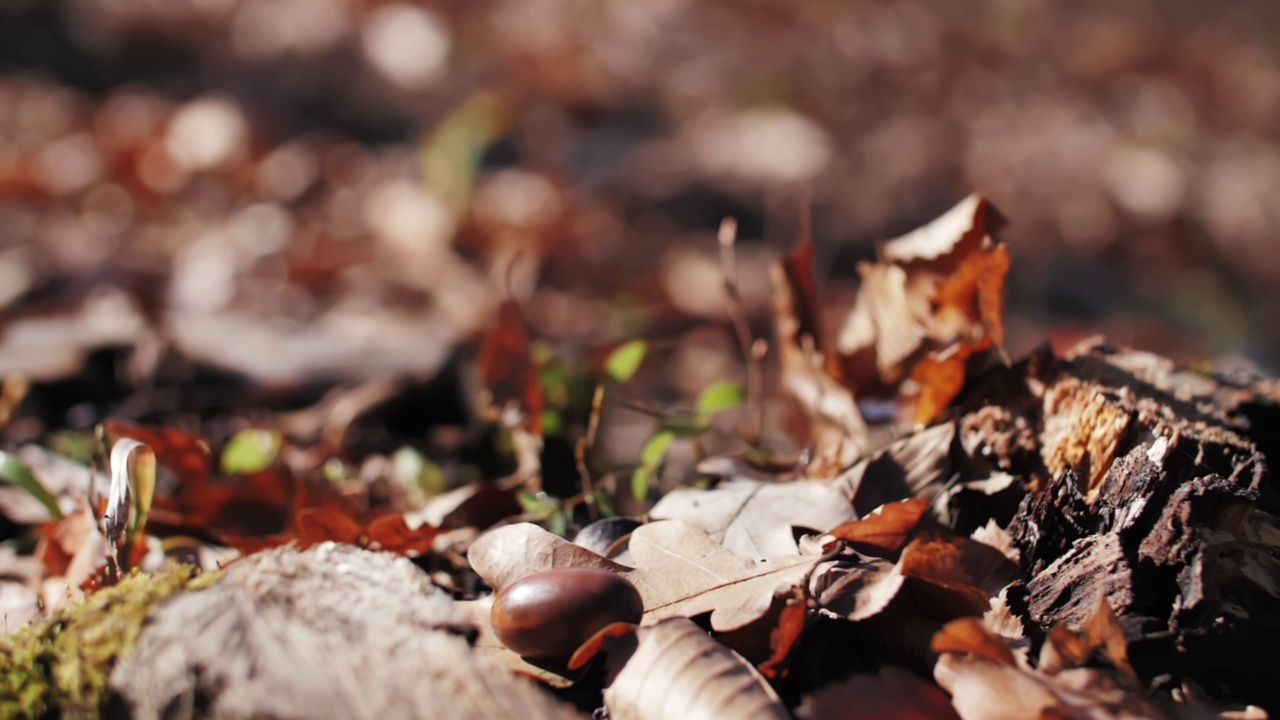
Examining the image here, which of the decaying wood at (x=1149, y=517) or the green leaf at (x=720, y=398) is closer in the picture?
the decaying wood at (x=1149, y=517)

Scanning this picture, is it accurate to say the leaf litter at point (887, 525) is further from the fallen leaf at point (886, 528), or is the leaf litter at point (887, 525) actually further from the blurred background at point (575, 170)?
the blurred background at point (575, 170)

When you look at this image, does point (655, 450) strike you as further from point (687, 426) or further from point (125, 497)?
point (125, 497)

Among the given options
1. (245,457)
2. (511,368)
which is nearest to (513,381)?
(511,368)

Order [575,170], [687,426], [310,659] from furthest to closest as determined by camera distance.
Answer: [575,170] < [687,426] < [310,659]

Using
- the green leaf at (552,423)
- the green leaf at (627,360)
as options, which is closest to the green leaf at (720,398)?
the green leaf at (627,360)

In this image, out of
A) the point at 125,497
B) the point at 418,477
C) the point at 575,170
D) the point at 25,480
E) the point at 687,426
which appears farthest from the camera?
the point at 575,170

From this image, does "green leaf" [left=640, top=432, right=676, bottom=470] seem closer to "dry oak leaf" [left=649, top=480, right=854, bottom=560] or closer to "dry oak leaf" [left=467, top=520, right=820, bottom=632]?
"dry oak leaf" [left=649, top=480, right=854, bottom=560]

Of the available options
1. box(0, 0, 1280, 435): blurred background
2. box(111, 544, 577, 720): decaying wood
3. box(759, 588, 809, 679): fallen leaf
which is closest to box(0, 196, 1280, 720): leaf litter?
box(759, 588, 809, 679): fallen leaf
